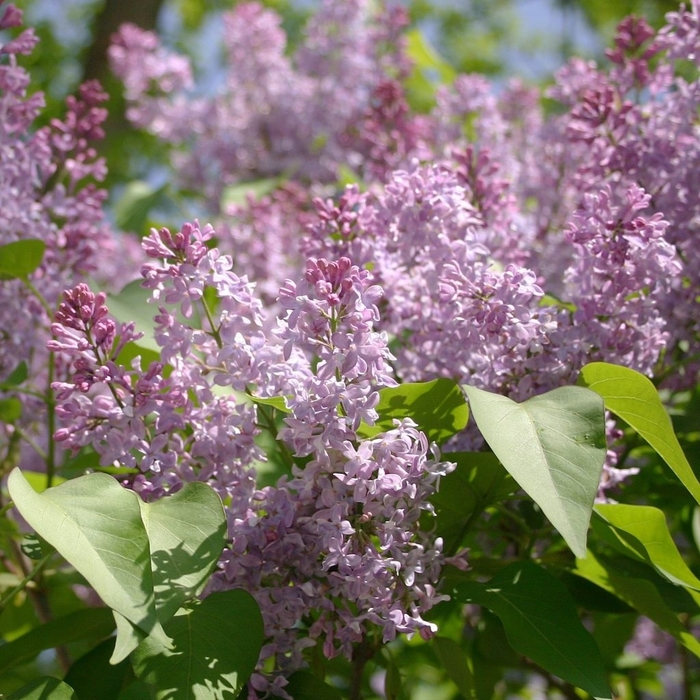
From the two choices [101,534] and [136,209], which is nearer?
[101,534]

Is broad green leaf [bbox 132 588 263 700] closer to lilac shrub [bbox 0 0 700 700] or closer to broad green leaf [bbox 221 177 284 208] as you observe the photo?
lilac shrub [bbox 0 0 700 700]

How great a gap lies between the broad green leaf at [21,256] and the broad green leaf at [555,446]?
62 cm

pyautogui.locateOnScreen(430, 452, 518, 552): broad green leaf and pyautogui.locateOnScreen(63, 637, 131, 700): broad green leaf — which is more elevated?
pyautogui.locateOnScreen(430, 452, 518, 552): broad green leaf

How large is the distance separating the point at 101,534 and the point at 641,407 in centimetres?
48

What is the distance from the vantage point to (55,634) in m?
0.91

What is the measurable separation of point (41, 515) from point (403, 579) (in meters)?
0.32

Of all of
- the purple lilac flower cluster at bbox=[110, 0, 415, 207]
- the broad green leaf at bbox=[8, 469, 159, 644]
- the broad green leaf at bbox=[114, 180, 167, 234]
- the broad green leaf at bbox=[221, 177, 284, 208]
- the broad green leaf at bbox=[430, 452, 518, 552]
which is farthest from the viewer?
the purple lilac flower cluster at bbox=[110, 0, 415, 207]

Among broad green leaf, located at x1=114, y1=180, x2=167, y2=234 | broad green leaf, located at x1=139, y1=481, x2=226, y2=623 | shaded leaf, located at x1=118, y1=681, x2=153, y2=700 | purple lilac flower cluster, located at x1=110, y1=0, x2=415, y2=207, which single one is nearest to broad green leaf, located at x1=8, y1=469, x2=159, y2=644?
broad green leaf, located at x1=139, y1=481, x2=226, y2=623

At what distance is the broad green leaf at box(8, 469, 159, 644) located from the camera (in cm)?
63

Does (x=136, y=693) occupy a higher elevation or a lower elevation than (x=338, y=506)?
lower

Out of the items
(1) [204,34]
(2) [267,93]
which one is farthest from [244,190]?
(1) [204,34]

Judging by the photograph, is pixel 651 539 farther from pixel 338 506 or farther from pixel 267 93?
pixel 267 93

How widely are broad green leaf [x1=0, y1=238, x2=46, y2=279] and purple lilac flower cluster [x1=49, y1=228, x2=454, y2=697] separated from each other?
0.27m

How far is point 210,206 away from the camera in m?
2.27
